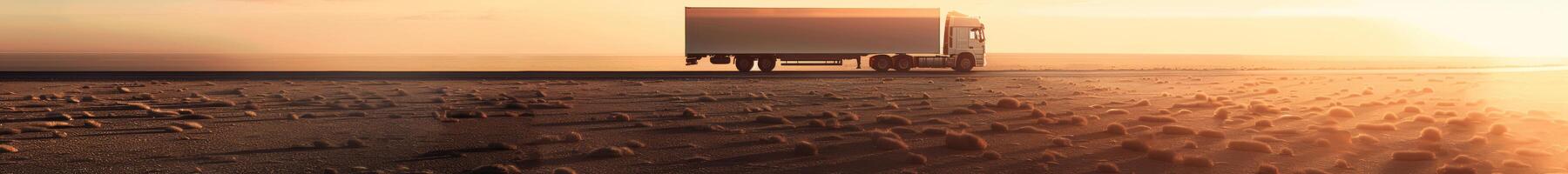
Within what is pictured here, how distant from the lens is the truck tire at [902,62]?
42.2 m

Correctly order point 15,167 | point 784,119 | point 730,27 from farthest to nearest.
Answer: point 730,27
point 784,119
point 15,167

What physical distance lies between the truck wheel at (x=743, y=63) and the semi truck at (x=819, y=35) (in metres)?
0.15

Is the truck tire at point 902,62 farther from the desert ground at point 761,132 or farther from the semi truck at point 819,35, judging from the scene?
the desert ground at point 761,132

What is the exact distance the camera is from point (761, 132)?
13.0 meters

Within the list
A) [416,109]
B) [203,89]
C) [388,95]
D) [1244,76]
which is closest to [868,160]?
[416,109]

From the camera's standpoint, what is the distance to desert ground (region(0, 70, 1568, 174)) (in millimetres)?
9914

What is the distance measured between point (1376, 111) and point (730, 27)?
25459 mm

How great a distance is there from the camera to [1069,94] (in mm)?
22500

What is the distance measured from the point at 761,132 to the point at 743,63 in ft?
97.3

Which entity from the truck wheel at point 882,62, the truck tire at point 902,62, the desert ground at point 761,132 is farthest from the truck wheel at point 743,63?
the desert ground at point 761,132

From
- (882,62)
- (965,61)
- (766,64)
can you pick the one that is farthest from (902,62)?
(766,64)

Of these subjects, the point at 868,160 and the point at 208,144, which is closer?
the point at 868,160

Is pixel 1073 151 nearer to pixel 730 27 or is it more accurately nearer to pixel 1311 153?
pixel 1311 153

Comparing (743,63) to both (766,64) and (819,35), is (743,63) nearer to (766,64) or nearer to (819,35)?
(766,64)
